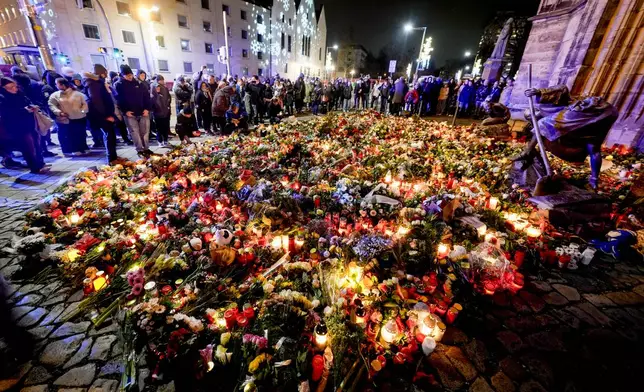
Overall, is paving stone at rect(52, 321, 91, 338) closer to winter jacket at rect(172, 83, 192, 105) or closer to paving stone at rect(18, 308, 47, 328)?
paving stone at rect(18, 308, 47, 328)

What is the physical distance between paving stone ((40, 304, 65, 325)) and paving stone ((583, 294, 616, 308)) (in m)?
6.52

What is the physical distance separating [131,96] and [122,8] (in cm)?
3177

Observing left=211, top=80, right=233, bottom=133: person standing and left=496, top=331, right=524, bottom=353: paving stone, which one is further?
left=211, top=80, right=233, bottom=133: person standing

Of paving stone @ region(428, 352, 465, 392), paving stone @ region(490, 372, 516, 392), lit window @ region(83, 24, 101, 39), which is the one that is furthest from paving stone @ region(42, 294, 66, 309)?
lit window @ region(83, 24, 101, 39)

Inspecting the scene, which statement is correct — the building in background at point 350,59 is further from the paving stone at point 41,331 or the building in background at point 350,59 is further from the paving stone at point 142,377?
the paving stone at point 142,377

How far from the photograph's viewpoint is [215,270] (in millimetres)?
3811

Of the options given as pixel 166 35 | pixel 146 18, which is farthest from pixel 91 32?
pixel 146 18

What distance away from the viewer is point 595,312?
10.9 ft

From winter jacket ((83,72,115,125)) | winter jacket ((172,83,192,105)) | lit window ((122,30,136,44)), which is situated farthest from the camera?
lit window ((122,30,136,44))

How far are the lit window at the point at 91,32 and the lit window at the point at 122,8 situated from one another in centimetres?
329

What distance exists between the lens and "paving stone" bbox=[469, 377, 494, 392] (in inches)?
98.3

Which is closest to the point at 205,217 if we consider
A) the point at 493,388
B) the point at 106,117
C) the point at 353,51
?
the point at 493,388

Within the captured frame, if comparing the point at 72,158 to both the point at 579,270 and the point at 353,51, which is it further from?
the point at 353,51

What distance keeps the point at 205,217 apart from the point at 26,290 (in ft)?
7.71
